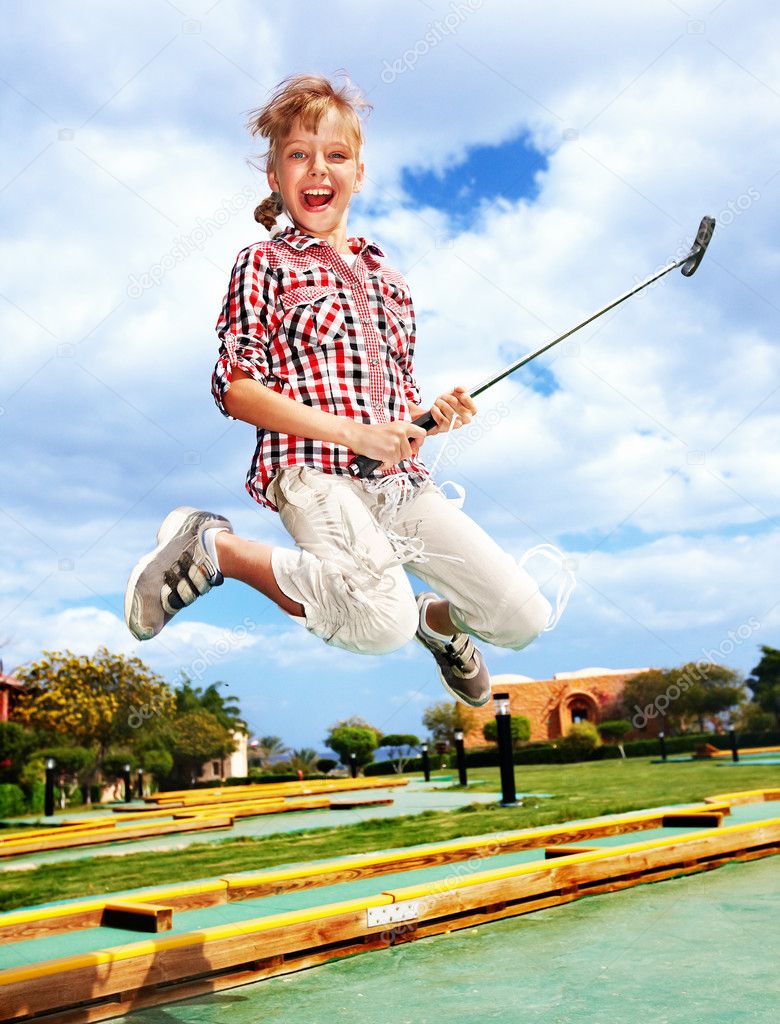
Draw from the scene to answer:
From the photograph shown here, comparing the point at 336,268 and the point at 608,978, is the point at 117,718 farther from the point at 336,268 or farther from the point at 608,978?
the point at 336,268

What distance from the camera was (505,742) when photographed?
577 inches

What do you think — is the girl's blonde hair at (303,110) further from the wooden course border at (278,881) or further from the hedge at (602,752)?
the hedge at (602,752)

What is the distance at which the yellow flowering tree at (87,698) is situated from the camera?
34.7 m

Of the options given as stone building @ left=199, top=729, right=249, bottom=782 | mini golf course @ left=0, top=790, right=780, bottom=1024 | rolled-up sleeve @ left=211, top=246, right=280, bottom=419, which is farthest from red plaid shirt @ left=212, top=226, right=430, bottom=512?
stone building @ left=199, top=729, right=249, bottom=782

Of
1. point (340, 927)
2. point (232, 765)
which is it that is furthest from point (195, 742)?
point (340, 927)

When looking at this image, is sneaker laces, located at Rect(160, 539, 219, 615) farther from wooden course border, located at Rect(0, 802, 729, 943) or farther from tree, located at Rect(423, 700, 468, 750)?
tree, located at Rect(423, 700, 468, 750)

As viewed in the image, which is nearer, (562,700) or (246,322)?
(246,322)

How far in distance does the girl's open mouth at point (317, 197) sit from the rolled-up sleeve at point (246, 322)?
0.19 meters

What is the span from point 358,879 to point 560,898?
1.73 meters

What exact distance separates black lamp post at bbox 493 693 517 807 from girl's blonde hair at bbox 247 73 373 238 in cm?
1136

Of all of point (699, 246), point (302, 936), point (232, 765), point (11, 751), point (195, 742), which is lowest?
point (232, 765)

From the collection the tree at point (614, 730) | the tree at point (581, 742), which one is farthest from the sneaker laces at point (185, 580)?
the tree at point (614, 730)

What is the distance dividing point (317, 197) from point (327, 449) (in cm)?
68

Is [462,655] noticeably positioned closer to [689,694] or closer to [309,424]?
[309,424]
